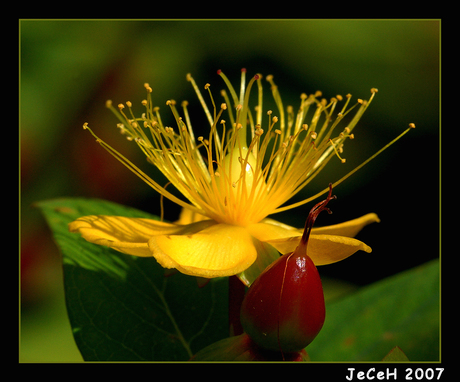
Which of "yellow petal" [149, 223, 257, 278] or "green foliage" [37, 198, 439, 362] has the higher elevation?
"yellow petal" [149, 223, 257, 278]

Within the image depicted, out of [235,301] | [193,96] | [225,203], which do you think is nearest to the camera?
[235,301]

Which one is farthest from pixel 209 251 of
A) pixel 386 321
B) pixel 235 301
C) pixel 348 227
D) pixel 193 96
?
pixel 193 96

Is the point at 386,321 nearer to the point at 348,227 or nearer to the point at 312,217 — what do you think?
the point at 348,227

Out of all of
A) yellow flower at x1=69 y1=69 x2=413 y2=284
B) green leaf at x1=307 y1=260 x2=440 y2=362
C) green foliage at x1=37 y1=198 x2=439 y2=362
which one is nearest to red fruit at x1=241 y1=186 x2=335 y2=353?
yellow flower at x1=69 y1=69 x2=413 y2=284

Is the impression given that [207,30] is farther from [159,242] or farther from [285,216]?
[159,242]

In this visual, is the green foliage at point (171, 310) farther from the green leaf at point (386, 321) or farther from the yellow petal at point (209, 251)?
the yellow petal at point (209, 251)

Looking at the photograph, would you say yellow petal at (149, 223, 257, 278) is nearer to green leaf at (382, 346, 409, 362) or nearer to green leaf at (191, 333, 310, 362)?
green leaf at (191, 333, 310, 362)

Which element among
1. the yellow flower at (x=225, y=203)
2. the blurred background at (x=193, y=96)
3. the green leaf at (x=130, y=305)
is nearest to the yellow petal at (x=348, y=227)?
the yellow flower at (x=225, y=203)
